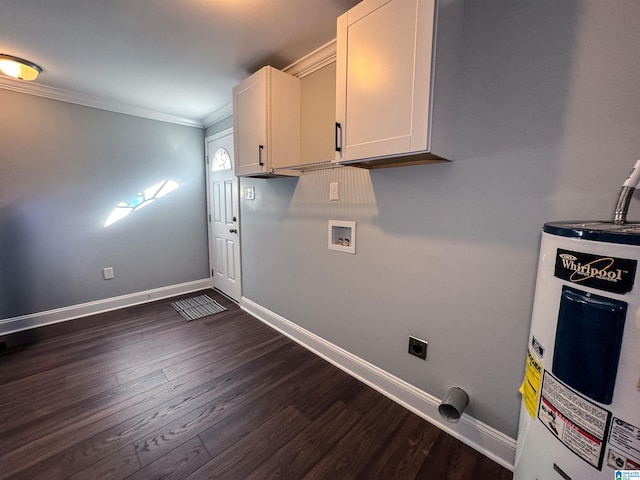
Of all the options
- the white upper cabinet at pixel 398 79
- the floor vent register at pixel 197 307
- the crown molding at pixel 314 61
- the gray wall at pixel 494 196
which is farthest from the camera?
the floor vent register at pixel 197 307

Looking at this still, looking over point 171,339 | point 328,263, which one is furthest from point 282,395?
point 171,339

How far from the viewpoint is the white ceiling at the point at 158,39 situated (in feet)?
4.91

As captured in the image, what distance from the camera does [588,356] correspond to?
2.14 feet

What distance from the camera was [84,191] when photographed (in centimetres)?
281

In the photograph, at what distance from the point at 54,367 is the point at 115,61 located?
247cm

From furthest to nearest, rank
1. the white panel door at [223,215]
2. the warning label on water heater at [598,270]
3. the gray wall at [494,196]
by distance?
the white panel door at [223,215], the gray wall at [494,196], the warning label on water heater at [598,270]

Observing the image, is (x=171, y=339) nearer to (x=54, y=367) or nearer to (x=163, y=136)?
(x=54, y=367)

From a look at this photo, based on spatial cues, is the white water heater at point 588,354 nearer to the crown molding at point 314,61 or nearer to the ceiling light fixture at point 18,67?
the crown molding at point 314,61

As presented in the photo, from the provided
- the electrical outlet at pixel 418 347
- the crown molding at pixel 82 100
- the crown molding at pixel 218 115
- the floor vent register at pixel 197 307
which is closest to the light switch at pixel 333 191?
the electrical outlet at pixel 418 347

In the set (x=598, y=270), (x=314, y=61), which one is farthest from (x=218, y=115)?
(x=598, y=270)

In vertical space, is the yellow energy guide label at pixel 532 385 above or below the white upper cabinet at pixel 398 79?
below

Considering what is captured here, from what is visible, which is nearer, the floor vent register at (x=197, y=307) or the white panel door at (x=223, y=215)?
→ the floor vent register at (x=197, y=307)

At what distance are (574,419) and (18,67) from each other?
3796mm

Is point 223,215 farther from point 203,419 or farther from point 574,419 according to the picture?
point 574,419
